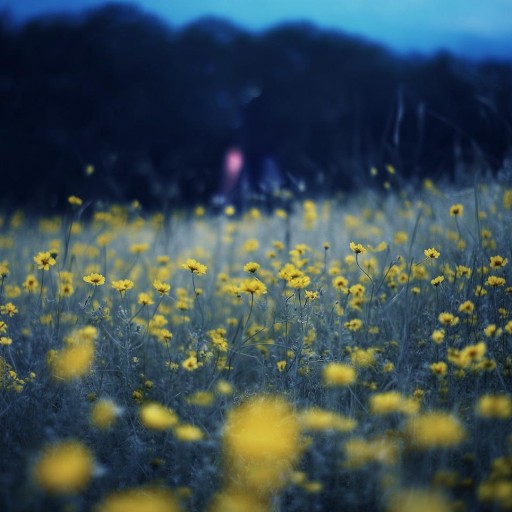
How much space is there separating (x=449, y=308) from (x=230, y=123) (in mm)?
10129

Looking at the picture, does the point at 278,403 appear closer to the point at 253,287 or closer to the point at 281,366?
the point at 281,366

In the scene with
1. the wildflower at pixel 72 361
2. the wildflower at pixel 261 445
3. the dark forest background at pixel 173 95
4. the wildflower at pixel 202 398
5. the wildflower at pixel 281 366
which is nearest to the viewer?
the wildflower at pixel 261 445

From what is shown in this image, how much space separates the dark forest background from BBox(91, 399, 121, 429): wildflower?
336 inches

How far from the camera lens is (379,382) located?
6.44 ft

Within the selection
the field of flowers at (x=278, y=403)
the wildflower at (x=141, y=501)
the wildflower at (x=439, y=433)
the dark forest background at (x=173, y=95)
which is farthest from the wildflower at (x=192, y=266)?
the dark forest background at (x=173, y=95)

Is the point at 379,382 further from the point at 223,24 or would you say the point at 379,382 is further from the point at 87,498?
the point at 223,24

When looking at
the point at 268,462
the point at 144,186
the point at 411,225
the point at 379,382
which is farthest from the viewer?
the point at 144,186

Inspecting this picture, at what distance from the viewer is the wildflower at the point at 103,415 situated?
1.51 meters

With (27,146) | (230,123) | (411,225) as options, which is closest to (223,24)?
(230,123)

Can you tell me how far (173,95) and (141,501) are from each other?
11421mm

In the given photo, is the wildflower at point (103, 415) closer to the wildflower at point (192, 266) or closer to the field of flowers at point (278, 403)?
the field of flowers at point (278, 403)

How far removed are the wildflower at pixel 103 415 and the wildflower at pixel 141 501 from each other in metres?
0.21

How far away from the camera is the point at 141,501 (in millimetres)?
1217

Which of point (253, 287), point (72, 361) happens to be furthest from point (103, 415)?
point (253, 287)
